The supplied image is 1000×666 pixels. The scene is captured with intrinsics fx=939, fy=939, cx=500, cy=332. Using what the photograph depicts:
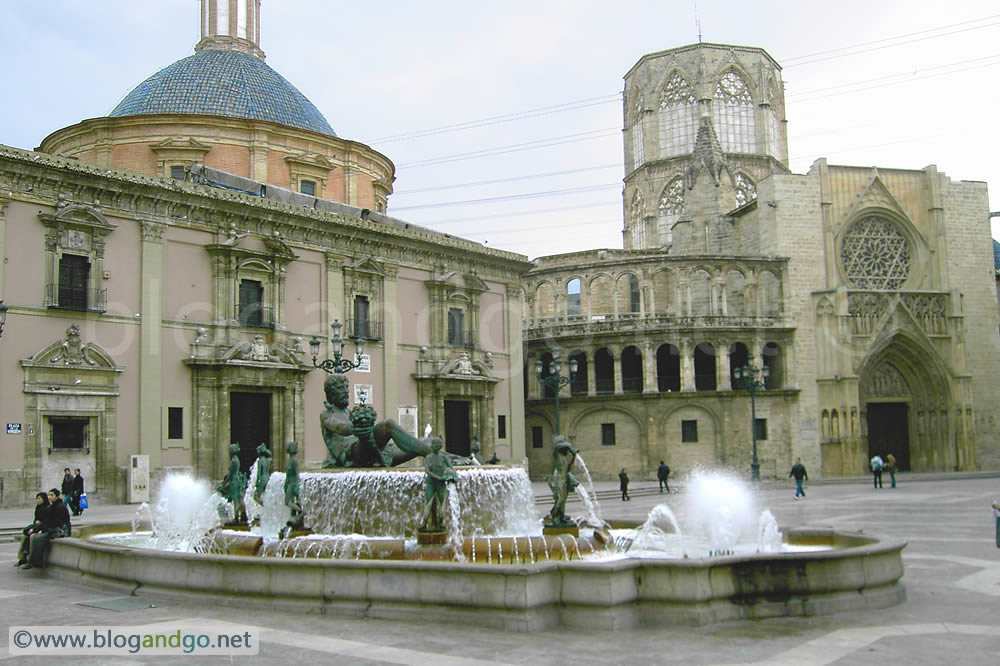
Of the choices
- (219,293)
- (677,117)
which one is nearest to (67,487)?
(219,293)

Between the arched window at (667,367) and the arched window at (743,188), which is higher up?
the arched window at (743,188)

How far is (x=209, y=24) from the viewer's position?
39.1 metres

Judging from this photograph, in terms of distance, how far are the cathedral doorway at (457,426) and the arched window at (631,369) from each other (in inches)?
415

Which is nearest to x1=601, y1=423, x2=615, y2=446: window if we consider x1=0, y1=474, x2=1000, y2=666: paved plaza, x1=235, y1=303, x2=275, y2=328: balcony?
x1=235, y1=303, x2=275, y2=328: balcony

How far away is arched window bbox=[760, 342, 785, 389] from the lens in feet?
139

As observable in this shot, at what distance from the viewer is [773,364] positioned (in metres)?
43.2

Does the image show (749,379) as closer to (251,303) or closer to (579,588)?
(251,303)

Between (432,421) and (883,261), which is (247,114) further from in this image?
(883,261)

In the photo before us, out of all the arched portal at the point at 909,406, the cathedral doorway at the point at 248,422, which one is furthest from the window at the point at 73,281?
the arched portal at the point at 909,406

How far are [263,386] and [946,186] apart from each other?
1378 inches

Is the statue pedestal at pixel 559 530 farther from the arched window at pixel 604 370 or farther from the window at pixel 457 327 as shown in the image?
the arched window at pixel 604 370

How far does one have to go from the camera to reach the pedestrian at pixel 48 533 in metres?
11.8

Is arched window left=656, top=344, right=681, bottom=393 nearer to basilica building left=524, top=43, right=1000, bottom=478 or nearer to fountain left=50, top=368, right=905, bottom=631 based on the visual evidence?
basilica building left=524, top=43, right=1000, bottom=478

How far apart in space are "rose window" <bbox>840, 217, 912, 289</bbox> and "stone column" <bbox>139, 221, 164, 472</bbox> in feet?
104
